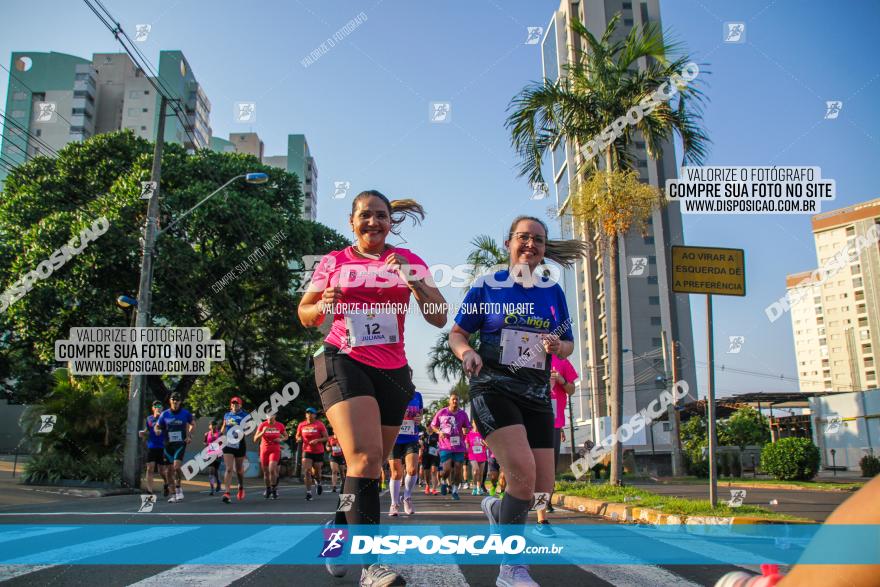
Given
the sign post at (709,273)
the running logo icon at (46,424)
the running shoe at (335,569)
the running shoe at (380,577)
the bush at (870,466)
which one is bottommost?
the bush at (870,466)

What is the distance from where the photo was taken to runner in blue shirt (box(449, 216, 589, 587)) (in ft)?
12.9

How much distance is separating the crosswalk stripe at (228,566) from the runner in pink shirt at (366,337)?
0.68m

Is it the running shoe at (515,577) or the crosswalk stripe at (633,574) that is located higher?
the running shoe at (515,577)

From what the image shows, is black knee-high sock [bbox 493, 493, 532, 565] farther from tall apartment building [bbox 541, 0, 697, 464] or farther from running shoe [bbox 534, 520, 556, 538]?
tall apartment building [bbox 541, 0, 697, 464]

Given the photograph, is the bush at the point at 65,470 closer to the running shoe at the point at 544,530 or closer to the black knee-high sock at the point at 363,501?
the running shoe at the point at 544,530

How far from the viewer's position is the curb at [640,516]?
668cm

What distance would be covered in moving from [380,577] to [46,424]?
17.2 metres

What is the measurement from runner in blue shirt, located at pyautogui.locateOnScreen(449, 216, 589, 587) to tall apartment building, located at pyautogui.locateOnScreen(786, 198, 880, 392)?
9434 cm

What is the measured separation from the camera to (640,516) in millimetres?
8156

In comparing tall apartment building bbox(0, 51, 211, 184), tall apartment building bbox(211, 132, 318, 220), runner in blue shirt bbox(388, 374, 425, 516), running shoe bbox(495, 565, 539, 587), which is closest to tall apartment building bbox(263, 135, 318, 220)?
tall apartment building bbox(211, 132, 318, 220)

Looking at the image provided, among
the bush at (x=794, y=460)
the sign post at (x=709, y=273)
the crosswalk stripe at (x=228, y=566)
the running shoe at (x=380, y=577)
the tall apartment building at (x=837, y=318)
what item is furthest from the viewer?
the tall apartment building at (x=837, y=318)

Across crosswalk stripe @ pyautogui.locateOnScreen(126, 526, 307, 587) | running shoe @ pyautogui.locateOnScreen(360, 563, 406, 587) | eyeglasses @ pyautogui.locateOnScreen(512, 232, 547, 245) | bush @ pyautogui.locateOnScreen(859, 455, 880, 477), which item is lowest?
bush @ pyautogui.locateOnScreen(859, 455, 880, 477)

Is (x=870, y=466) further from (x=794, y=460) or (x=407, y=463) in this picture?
(x=407, y=463)

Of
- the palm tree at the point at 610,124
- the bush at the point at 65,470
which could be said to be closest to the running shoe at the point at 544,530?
the palm tree at the point at 610,124
